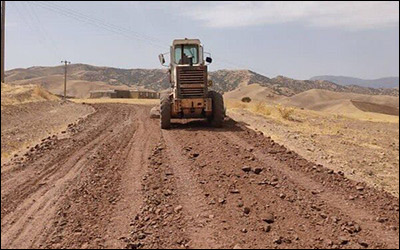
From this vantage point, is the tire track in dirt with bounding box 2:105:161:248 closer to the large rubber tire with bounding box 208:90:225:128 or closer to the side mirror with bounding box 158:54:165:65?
the side mirror with bounding box 158:54:165:65

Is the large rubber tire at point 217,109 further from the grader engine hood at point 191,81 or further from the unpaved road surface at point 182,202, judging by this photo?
the unpaved road surface at point 182,202

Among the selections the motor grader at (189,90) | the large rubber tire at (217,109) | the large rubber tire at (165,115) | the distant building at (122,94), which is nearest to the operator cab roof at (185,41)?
the motor grader at (189,90)

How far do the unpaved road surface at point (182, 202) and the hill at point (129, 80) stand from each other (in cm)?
161

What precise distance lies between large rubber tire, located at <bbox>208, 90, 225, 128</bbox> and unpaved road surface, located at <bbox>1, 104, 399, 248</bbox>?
5.58 meters

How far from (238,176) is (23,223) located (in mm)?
4263

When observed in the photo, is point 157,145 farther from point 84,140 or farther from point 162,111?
point 162,111

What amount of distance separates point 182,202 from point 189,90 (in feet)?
31.0

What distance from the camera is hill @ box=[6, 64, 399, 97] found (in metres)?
9.75

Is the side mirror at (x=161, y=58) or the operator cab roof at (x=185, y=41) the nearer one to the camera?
the side mirror at (x=161, y=58)

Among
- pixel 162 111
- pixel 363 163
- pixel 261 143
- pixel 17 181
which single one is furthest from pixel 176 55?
pixel 17 181

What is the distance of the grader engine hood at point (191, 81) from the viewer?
50.8 feet

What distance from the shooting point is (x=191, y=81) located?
15.6 m

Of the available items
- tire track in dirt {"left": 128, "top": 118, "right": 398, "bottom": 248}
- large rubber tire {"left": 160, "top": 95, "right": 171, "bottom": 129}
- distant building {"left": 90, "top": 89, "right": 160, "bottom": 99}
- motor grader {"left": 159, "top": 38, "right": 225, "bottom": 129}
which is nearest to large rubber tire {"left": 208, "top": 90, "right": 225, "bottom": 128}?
motor grader {"left": 159, "top": 38, "right": 225, "bottom": 129}

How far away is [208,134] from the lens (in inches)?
565
